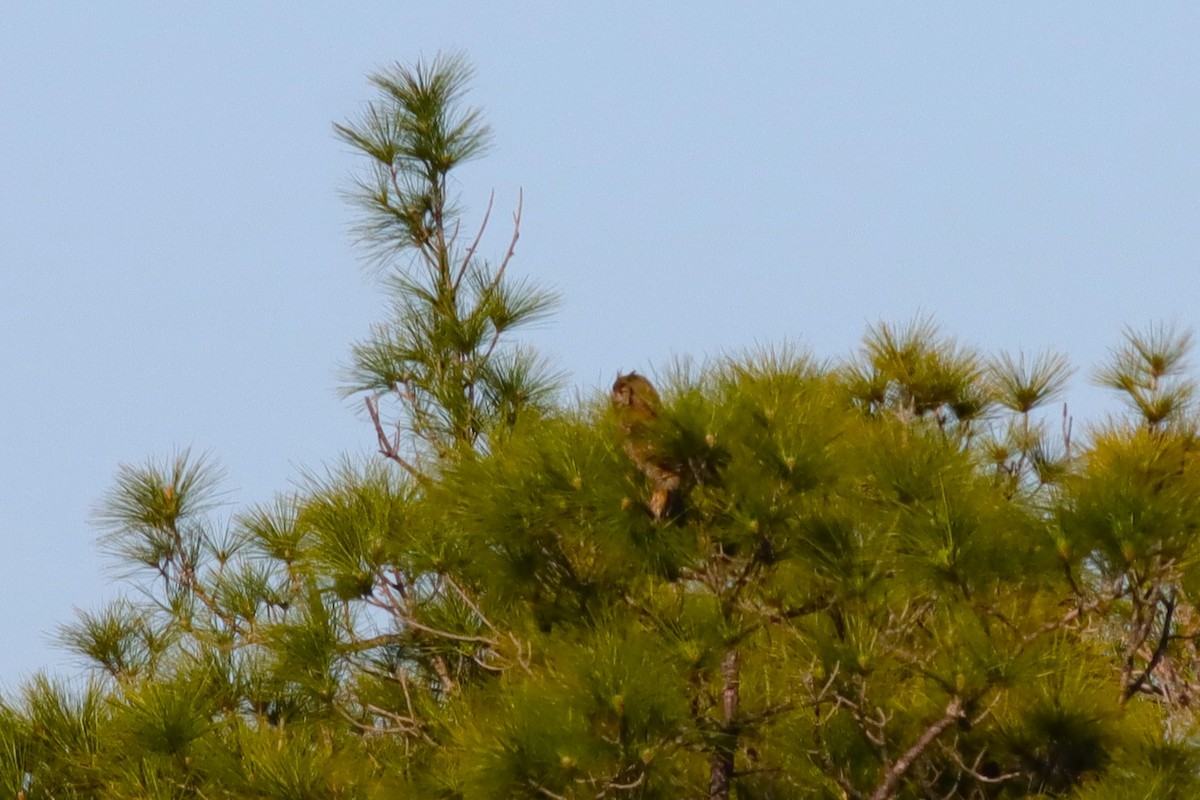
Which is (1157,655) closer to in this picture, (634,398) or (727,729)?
(727,729)

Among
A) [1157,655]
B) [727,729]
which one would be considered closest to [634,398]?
[727,729]

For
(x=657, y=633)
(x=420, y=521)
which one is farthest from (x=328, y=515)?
(x=657, y=633)

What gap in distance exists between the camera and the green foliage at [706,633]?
250cm

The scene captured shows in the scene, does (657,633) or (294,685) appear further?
(294,685)

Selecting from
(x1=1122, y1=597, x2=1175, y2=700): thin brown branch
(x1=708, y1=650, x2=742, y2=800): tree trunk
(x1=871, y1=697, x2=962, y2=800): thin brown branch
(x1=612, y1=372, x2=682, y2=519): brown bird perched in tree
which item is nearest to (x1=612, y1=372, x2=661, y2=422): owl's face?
(x1=612, y1=372, x2=682, y2=519): brown bird perched in tree

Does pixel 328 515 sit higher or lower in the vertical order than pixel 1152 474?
higher

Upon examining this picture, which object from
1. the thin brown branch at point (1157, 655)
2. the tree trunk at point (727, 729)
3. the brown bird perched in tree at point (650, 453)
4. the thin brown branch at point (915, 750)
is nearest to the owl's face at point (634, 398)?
A: the brown bird perched in tree at point (650, 453)

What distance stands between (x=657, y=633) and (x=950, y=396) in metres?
1.76

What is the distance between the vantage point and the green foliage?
8.21ft

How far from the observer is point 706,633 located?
8.47 ft

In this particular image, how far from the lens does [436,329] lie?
13.3ft

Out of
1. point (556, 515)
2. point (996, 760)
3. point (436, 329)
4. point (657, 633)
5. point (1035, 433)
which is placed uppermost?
point (436, 329)

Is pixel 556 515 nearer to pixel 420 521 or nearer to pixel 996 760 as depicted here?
pixel 420 521

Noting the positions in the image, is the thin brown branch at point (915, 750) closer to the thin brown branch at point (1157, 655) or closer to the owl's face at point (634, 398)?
the thin brown branch at point (1157, 655)
